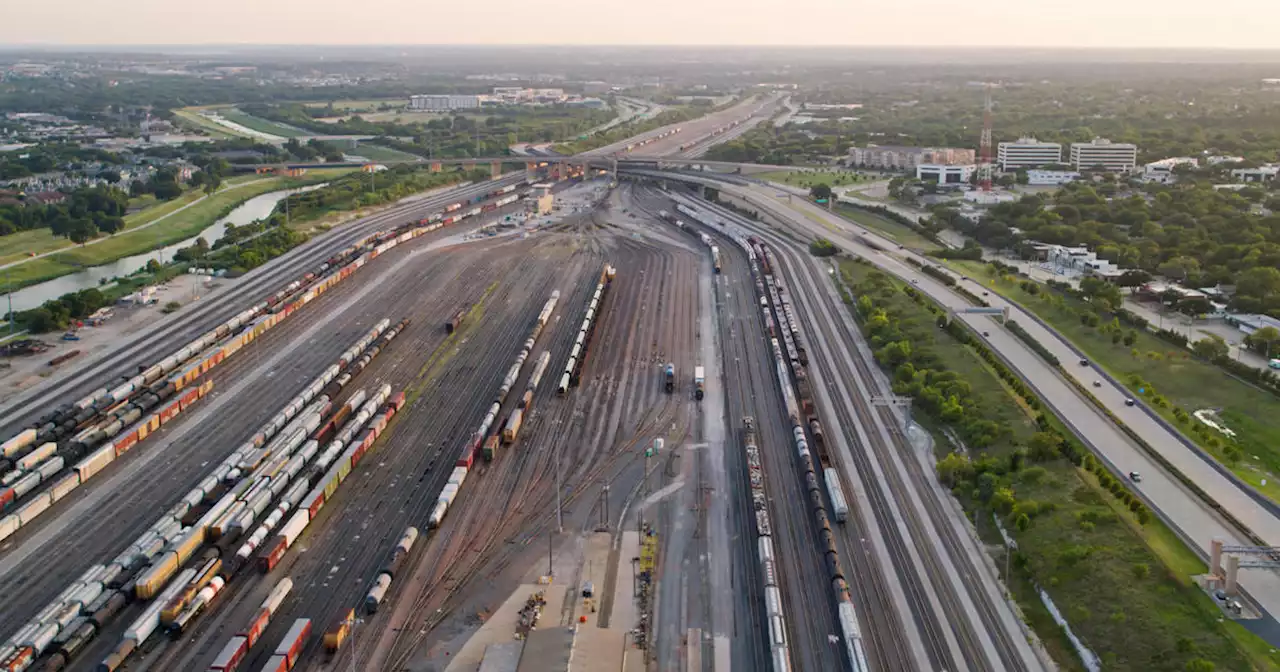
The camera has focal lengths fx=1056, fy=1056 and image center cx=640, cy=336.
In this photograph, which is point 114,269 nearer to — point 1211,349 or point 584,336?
point 584,336

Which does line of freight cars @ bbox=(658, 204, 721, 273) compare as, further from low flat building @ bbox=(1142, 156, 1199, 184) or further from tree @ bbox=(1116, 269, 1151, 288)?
low flat building @ bbox=(1142, 156, 1199, 184)

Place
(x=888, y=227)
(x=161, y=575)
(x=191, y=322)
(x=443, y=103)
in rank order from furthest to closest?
(x=443, y=103)
(x=888, y=227)
(x=191, y=322)
(x=161, y=575)

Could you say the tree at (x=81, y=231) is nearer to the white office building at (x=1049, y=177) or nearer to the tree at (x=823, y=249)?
the tree at (x=823, y=249)

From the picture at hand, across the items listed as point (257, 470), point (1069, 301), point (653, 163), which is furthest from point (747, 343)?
point (653, 163)

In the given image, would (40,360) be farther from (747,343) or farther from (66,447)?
(747,343)

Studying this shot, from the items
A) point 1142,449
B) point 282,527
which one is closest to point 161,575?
point 282,527

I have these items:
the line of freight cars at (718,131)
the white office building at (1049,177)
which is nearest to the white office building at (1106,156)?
the white office building at (1049,177)
